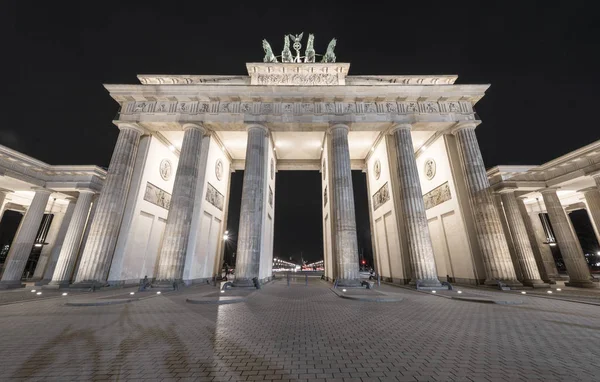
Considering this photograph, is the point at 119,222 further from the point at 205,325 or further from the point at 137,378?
the point at 137,378

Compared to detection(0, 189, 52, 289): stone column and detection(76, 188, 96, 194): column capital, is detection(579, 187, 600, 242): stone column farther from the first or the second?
detection(0, 189, 52, 289): stone column

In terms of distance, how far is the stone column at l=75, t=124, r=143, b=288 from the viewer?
43.5 feet

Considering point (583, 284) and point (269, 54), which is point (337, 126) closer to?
point (269, 54)

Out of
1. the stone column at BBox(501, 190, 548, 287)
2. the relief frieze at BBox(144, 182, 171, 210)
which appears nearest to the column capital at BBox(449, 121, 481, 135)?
the stone column at BBox(501, 190, 548, 287)

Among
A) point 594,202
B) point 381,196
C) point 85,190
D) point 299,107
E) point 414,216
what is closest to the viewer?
point 414,216

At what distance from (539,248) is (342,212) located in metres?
18.0

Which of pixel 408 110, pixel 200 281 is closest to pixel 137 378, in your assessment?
pixel 200 281

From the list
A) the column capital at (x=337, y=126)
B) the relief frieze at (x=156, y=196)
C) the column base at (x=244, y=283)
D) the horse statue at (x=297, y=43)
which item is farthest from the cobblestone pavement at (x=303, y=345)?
the horse statue at (x=297, y=43)

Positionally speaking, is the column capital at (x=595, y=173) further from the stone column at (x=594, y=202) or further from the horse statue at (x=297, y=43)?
the horse statue at (x=297, y=43)

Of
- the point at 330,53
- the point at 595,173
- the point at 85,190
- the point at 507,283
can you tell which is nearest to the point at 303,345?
the point at 507,283

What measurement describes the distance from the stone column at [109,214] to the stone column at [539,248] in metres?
30.8

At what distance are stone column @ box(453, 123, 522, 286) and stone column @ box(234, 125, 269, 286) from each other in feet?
47.9

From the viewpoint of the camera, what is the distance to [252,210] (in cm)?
1475

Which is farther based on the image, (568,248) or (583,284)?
(568,248)
